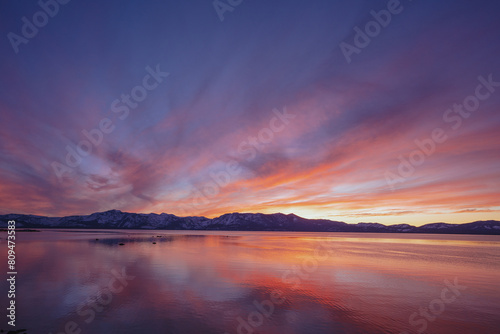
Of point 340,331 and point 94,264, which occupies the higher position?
point 94,264

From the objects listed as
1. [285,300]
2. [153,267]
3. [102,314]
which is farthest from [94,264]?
[285,300]

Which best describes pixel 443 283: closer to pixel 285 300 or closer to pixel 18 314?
pixel 285 300

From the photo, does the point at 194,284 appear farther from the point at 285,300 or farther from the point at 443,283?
the point at 443,283

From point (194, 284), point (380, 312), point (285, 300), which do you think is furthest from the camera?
point (194, 284)

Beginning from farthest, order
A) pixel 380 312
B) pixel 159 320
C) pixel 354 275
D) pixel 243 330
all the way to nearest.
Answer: pixel 354 275, pixel 380 312, pixel 159 320, pixel 243 330

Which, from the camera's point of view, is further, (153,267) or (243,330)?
(153,267)

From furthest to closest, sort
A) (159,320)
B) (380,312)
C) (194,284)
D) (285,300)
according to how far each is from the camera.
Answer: (194,284), (285,300), (380,312), (159,320)

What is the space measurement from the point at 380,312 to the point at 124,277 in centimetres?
3072

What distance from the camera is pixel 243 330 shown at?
18.3 meters

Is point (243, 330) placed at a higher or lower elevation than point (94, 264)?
lower

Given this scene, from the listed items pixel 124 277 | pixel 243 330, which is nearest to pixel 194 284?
pixel 124 277

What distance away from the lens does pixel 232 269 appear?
42.0 meters

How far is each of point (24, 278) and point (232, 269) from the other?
91.4ft

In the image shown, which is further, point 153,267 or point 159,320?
point 153,267
